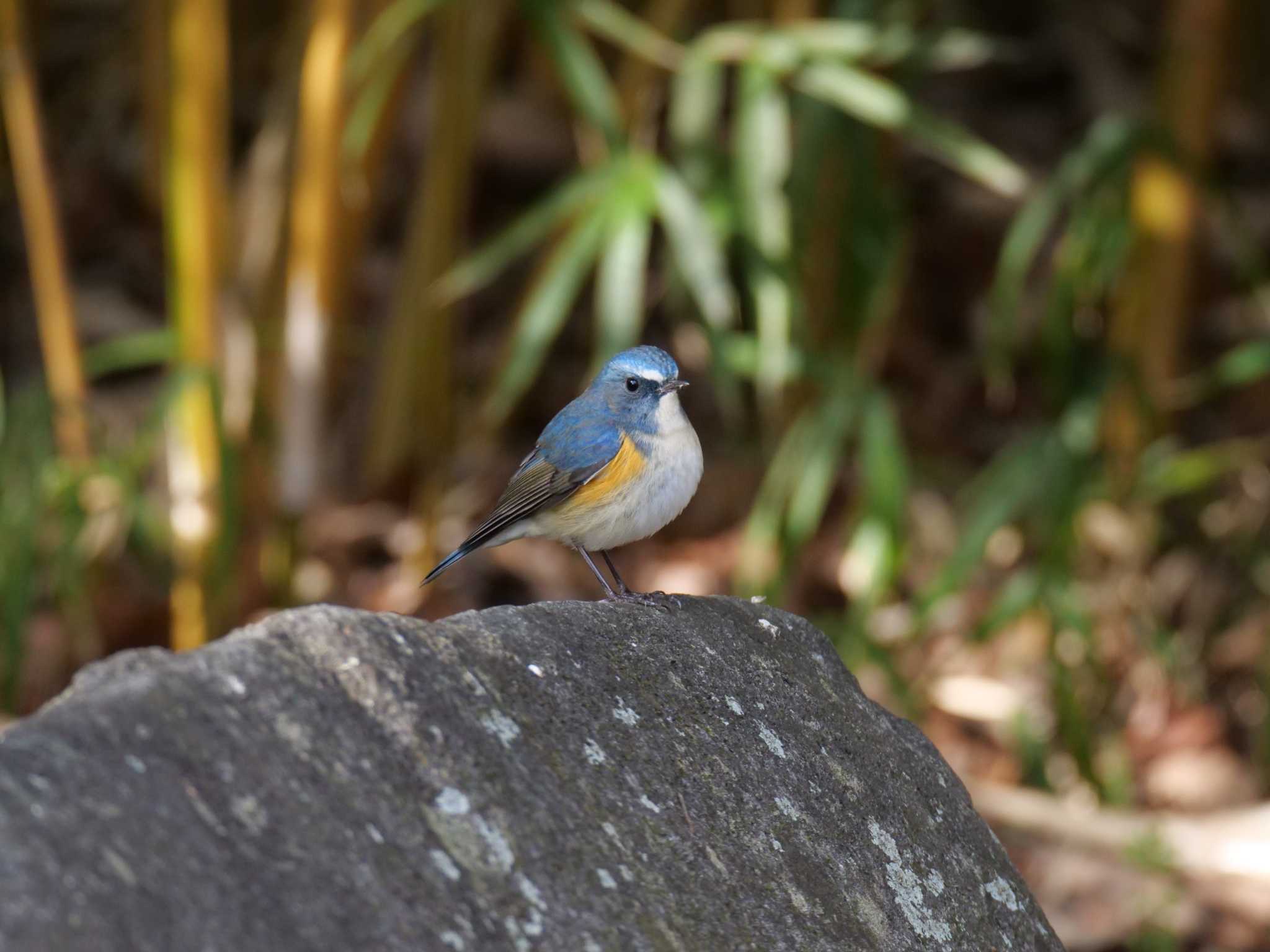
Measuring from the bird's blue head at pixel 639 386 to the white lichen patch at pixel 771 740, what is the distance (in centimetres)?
121

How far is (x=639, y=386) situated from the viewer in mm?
3498

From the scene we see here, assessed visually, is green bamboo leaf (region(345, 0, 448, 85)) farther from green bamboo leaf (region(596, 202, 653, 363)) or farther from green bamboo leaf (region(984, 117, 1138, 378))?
green bamboo leaf (region(984, 117, 1138, 378))

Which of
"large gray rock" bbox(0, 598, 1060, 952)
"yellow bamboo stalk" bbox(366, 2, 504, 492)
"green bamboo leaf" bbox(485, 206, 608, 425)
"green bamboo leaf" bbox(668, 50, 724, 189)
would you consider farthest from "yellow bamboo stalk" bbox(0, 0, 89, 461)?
"large gray rock" bbox(0, 598, 1060, 952)

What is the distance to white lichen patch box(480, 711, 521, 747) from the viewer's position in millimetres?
1961

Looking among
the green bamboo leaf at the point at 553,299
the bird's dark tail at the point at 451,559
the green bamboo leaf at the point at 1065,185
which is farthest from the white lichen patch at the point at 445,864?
the green bamboo leaf at the point at 1065,185

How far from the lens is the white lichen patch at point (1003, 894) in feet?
7.88

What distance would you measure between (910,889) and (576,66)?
307cm

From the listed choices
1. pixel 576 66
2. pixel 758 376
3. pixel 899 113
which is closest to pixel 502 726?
Result: pixel 758 376

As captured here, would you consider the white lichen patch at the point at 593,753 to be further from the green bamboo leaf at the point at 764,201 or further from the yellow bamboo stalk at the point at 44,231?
the yellow bamboo stalk at the point at 44,231

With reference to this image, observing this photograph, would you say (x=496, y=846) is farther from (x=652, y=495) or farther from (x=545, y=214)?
(x=545, y=214)

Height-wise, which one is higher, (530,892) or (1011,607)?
(530,892)

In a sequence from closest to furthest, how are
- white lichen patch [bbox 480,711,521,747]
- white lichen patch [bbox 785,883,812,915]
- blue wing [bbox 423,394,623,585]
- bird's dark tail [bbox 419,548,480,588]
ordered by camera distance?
white lichen patch [bbox 480,711,521,747]
white lichen patch [bbox 785,883,812,915]
bird's dark tail [bbox 419,548,480,588]
blue wing [bbox 423,394,623,585]

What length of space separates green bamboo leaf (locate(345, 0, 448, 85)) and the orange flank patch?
6.41 ft

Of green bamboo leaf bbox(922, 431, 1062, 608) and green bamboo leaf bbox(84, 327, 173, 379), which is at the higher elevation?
green bamboo leaf bbox(84, 327, 173, 379)
